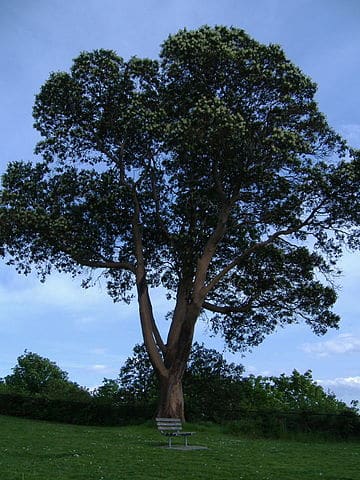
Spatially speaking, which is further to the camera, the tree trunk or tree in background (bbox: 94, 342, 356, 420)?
tree in background (bbox: 94, 342, 356, 420)

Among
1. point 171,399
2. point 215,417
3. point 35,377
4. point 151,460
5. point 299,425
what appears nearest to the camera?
point 151,460

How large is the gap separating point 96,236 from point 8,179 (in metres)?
5.27

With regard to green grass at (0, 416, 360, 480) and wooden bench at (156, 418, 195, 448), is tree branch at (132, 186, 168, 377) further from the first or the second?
wooden bench at (156, 418, 195, 448)

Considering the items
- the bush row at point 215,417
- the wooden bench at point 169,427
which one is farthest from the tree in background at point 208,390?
the wooden bench at point 169,427

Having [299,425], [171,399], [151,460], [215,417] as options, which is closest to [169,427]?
[151,460]

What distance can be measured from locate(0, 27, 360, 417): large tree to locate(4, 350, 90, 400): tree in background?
14259 millimetres

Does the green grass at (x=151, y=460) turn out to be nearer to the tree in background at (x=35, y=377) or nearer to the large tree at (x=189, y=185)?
the large tree at (x=189, y=185)

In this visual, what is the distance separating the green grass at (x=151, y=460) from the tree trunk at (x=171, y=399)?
5.02 metres

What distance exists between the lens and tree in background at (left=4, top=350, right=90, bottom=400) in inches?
1754

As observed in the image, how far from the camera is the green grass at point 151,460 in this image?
43.0 ft

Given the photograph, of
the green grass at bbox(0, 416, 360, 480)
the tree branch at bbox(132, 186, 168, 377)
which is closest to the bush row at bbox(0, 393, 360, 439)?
the tree branch at bbox(132, 186, 168, 377)

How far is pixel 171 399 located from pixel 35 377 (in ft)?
80.7

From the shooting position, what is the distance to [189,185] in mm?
30531

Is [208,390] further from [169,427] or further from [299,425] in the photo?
[169,427]
